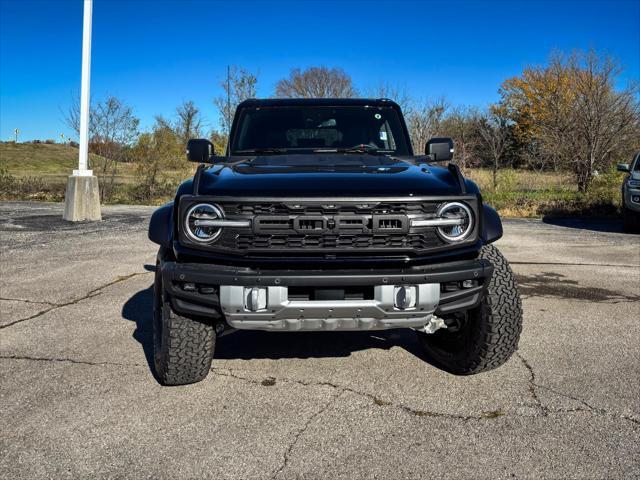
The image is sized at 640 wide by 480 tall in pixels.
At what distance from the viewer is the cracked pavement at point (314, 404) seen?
247cm

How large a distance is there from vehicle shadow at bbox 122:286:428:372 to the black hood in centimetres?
131

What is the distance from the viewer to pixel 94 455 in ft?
8.29

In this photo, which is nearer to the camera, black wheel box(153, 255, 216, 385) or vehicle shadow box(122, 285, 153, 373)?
black wheel box(153, 255, 216, 385)

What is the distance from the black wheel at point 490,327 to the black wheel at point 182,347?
141cm

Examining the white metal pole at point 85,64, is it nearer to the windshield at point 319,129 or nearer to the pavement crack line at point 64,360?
the windshield at point 319,129

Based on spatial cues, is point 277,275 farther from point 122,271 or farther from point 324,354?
point 122,271

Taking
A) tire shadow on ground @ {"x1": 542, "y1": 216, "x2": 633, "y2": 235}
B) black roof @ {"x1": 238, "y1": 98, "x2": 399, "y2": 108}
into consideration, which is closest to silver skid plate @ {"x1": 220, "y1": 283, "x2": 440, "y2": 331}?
black roof @ {"x1": 238, "y1": 98, "x2": 399, "y2": 108}

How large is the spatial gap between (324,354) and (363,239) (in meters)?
1.34

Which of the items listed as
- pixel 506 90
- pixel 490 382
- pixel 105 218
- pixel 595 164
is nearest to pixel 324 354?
pixel 490 382

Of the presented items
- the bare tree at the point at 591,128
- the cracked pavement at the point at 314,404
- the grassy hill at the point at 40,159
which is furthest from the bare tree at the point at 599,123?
the grassy hill at the point at 40,159

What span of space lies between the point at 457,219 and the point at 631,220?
9.78 meters

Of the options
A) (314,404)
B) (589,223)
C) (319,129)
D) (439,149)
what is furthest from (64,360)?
(589,223)

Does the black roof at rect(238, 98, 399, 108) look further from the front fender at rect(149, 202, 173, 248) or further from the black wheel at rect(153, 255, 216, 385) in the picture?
the black wheel at rect(153, 255, 216, 385)

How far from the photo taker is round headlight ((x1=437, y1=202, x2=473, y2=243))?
9.48 feet
